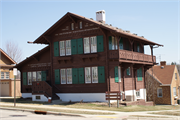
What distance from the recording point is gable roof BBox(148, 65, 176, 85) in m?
40.4

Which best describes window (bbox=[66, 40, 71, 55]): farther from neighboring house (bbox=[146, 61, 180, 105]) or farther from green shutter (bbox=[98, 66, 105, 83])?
neighboring house (bbox=[146, 61, 180, 105])

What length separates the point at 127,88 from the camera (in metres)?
29.5

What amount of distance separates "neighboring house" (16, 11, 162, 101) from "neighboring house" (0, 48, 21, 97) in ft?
38.7

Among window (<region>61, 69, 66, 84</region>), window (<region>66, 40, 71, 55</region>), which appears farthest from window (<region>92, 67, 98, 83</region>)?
window (<region>61, 69, 66, 84</region>)

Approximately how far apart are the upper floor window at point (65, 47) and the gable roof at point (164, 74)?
18.3 m

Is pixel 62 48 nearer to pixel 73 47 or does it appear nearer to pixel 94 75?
pixel 73 47

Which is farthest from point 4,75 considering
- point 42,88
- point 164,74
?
point 164,74

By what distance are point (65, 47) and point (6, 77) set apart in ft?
62.8

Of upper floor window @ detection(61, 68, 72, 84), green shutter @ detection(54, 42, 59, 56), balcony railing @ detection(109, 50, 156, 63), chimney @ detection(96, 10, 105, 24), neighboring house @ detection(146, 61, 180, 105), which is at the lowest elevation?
neighboring house @ detection(146, 61, 180, 105)

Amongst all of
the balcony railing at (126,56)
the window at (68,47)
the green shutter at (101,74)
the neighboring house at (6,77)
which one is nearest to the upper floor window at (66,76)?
the window at (68,47)

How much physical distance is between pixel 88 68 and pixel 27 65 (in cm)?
1076

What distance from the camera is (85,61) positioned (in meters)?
27.4

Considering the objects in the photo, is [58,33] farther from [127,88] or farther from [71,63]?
[127,88]

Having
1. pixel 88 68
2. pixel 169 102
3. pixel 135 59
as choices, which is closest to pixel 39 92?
pixel 88 68
